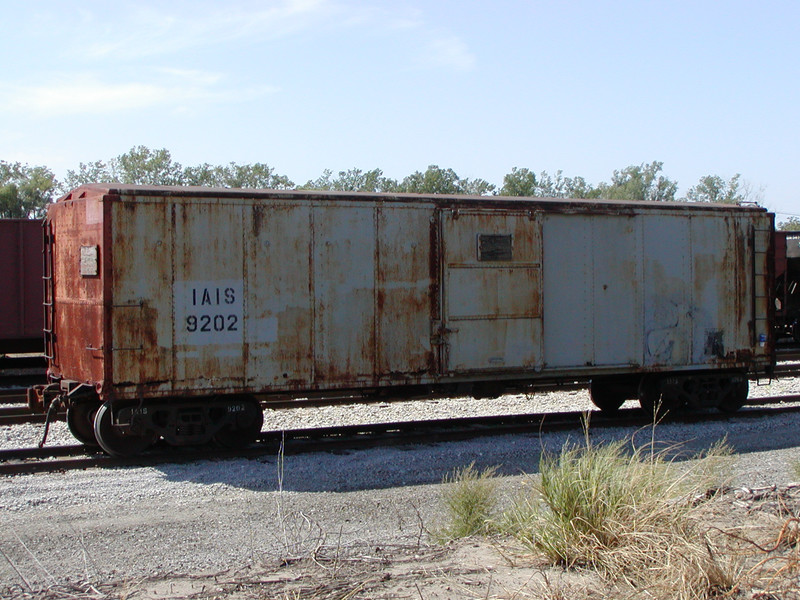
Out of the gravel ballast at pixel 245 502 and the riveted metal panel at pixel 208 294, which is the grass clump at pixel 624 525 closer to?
the gravel ballast at pixel 245 502

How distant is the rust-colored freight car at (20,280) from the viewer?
54.4 feet

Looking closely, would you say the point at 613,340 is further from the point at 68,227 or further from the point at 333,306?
the point at 68,227

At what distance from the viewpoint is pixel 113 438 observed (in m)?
9.70

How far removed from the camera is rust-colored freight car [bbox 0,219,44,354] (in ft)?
54.4

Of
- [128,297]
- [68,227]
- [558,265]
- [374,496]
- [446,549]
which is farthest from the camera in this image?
[558,265]

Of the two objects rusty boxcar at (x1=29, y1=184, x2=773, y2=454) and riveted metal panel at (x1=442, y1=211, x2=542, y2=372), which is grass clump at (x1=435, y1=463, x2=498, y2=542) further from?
riveted metal panel at (x1=442, y1=211, x2=542, y2=372)

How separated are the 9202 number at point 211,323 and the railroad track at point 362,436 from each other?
147cm

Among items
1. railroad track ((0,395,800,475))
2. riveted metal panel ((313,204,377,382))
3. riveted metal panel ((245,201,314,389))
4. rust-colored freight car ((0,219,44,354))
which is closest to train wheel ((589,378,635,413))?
railroad track ((0,395,800,475))

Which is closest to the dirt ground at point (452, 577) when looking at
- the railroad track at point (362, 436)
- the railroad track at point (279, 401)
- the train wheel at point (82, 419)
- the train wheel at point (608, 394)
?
the railroad track at point (362, 436)

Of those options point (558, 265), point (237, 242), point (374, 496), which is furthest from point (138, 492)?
point (558, 265)

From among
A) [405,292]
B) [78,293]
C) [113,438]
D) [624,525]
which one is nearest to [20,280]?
[78,293]

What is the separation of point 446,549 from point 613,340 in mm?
6280

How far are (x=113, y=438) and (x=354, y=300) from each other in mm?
3246

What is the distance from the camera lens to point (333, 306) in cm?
1026
